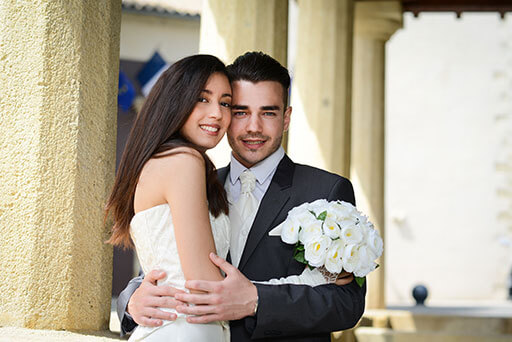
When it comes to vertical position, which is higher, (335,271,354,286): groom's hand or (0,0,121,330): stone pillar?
(0,0,121,330): stone pillar

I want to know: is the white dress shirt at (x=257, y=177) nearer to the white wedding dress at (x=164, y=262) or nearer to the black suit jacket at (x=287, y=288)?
the black suit jacket at (x=287, y=288)

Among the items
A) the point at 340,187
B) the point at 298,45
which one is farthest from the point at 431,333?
the point at 340,187

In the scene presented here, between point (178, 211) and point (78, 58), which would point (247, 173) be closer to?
point (178, 211)

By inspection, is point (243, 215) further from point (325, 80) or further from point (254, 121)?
point (325, 80)

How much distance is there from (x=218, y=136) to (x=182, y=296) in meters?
0.71

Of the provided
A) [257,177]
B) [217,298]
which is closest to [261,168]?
[257,177]

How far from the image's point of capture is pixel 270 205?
10.9ft

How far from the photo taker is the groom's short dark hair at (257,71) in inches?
136

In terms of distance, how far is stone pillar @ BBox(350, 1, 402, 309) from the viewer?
34.4 feet

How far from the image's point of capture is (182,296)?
2.82m

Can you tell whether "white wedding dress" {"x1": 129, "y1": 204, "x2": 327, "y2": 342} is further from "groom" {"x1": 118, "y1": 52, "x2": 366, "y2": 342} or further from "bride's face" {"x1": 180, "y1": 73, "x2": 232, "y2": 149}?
"bride's face" {"x1": 180, "y1": 73, "x2": 232, "y2": 149}

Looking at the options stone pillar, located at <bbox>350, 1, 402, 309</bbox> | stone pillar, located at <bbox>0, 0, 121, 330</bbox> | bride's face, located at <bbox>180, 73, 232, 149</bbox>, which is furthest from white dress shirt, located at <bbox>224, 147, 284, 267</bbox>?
stone pillar, located at <bbox>350, 1, 402, 309</bbox>

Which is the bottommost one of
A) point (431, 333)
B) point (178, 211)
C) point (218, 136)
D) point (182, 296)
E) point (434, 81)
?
point (431, 333)

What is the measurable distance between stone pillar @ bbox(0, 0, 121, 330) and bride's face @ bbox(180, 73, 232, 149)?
47 cm
